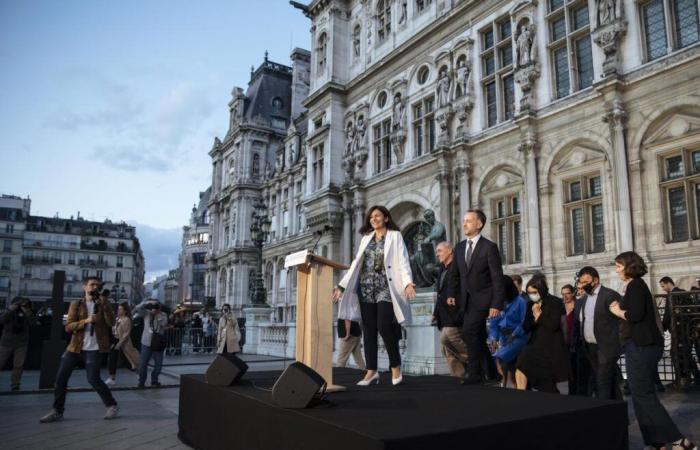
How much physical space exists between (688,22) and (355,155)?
45.3ft

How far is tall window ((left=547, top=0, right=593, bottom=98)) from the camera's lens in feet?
49.9

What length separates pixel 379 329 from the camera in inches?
215

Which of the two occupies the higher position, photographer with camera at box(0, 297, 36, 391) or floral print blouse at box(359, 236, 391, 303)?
floral print blouse at box(359, 236, 391, 303)

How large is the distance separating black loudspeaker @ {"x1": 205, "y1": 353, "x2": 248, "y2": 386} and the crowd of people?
120 cm

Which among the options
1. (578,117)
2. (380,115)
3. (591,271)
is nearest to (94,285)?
(591,271)

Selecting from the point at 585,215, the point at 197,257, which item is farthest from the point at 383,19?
the point at 197,257

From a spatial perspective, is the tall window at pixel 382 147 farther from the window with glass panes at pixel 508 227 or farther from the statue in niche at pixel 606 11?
the statue in niche at pixel 606 11

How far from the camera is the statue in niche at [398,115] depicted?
21516mm

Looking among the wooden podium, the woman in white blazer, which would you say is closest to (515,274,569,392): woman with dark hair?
the woman in white blazer

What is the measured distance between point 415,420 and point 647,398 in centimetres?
284

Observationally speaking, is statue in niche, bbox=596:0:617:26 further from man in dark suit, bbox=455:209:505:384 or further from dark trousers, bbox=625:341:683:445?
dark trousers, bbox=625:341:683:445

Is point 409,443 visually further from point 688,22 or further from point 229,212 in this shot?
point 229,212

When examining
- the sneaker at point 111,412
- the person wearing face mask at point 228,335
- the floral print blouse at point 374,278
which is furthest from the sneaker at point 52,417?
the person wearing face mask at point 228,335

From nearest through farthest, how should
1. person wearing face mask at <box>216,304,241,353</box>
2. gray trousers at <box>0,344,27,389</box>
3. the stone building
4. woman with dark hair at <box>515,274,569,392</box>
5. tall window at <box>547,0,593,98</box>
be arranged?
woman with dark hair at <box>515,274,569,392</box>
gray trousers at <box>0,344,27,389</box>
person wearing face mask at <box>216,304,241,353</box>
tall window at <box>547,0,593,98</box>
the stone building
